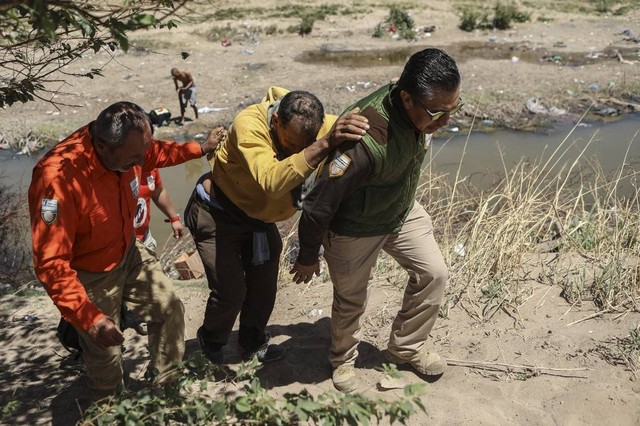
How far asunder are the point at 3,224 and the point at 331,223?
3.96 m

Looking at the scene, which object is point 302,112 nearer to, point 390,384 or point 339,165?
point 339,165

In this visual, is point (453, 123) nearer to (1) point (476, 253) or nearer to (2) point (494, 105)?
(2) point (494, 105)

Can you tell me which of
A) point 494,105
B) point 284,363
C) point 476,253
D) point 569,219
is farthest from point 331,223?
point 494,105

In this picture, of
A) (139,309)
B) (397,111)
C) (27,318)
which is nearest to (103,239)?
(139,309)

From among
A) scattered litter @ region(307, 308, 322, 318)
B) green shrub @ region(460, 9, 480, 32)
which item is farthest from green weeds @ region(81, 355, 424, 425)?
green shrub @ region(460, 9, 480, 32)

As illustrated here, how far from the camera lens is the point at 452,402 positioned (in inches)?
124

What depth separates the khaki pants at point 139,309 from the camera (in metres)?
2.75

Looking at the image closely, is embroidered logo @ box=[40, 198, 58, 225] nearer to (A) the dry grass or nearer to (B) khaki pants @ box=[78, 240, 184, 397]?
(B) khaki pants @ box=[78, 240, 184, 397]

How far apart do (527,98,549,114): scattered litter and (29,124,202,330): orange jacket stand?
27.8ft

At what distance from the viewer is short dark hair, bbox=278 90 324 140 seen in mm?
2688

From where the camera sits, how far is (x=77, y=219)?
2480 mm

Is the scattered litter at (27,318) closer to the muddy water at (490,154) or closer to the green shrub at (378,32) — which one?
the muddy water at (490,154)

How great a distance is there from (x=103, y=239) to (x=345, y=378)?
4.55ft

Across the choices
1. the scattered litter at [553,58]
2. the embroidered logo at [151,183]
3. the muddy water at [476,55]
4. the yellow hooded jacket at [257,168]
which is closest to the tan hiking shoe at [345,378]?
the yellow hooded jacket at [257,168]
